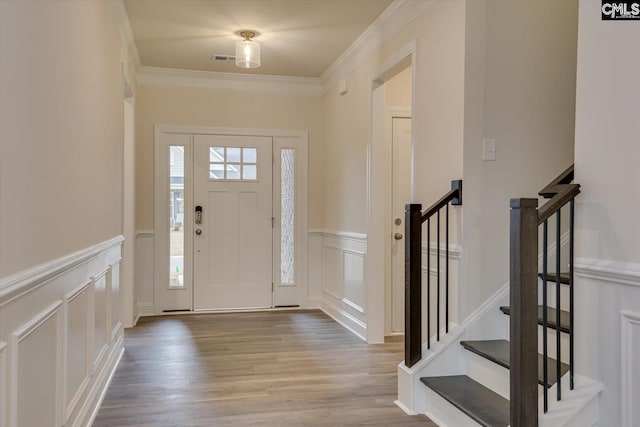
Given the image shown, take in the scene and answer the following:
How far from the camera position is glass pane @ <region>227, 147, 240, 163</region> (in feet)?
18.5

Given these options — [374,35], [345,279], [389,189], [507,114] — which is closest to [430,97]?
[507,114]

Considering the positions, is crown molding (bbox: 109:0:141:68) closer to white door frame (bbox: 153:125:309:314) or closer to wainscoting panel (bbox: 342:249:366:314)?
white door frame (bbox: 153:125:309:314)

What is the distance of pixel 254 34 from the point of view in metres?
4.28

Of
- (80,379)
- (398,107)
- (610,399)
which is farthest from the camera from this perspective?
(398,107)

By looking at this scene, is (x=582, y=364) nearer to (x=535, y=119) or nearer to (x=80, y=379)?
(x=535, y=119)

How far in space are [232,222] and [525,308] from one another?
162 inches

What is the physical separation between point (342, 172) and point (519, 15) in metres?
A: 2.49

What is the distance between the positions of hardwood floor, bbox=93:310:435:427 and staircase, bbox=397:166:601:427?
25 cm

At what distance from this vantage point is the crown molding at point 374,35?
11.6 feet

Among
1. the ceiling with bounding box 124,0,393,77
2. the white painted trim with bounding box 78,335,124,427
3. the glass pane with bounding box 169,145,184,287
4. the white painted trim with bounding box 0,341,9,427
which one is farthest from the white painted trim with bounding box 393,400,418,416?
the glass pane with bounding box 169,145,184,287

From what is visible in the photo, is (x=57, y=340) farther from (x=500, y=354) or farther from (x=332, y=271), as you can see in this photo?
(x=332, y=271)

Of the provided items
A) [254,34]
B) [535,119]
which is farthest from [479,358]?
[254,34]

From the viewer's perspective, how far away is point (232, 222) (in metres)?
5.64

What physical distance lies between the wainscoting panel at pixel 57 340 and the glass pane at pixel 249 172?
97.7 inches
